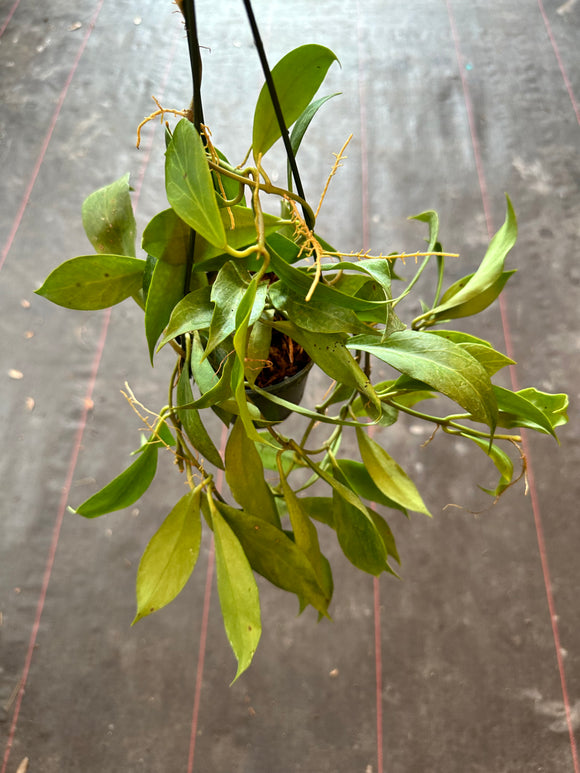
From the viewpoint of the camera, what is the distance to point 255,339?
0.57m

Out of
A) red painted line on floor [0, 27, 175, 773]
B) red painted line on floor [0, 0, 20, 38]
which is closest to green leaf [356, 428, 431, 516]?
red painted line on floor [0, 27, 175, 773]

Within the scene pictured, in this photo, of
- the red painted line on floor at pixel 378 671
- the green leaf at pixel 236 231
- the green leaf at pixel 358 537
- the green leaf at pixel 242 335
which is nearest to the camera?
the green leaf at pixel 242 335

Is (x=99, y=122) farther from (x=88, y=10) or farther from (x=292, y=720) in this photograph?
(x=292, y=720)

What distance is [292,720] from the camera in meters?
1.17

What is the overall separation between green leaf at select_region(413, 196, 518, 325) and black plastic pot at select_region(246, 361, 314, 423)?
0.47 ft

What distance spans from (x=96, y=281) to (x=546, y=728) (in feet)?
3.57

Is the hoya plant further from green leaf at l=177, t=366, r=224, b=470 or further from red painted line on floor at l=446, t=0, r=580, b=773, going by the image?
red painted line on floor at l=446, t=0, r=580, b=773

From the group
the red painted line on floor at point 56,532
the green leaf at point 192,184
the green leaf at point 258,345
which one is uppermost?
the green leaf at point 192,184

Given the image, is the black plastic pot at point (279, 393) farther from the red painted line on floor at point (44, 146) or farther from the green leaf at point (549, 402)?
the red painted line on floor at point (44, 146)

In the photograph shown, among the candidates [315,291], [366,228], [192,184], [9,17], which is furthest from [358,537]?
[9,17]

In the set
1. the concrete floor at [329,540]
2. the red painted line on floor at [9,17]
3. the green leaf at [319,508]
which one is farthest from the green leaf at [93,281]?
the red painted line on floor at [9,17]

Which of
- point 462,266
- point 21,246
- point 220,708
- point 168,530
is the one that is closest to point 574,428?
point 462,266

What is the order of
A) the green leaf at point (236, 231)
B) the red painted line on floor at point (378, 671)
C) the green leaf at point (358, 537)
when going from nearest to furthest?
the green leaf at point (236, 231)
the green leaf at point (358, 537)
the red painted line on floor at point (378, 671)

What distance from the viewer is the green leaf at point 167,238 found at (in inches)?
19.6
